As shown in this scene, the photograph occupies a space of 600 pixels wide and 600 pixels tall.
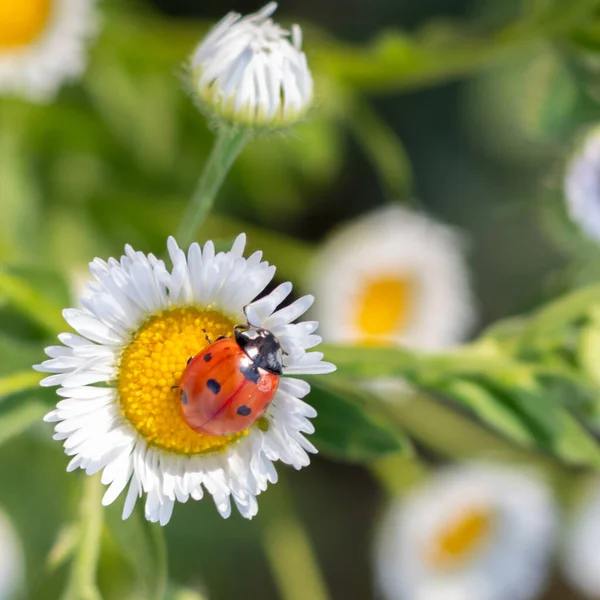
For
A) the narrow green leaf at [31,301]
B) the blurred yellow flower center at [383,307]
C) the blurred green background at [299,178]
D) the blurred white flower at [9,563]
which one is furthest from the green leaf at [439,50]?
the blurred white flower at [9,563]

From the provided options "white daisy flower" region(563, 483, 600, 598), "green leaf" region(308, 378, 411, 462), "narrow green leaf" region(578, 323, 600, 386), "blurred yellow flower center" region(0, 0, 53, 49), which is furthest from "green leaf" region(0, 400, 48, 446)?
"white daisy flower" region(563, 483, 600, 598)

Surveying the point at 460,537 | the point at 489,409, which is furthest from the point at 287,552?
the point at 489,409

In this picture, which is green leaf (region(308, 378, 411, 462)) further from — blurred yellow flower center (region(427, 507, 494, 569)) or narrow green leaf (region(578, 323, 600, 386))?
blurred yellow flower center (region(427, 507, 494, 569))

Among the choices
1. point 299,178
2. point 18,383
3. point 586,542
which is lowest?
point 18,383

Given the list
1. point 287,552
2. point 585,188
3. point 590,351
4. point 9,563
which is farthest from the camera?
point 287,552

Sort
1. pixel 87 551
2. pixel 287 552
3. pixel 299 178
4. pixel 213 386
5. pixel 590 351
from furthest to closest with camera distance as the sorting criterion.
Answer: pixel 299 178 → pixel 287 552 → pixel 590 351 → pixel 87 551 → pixel 213 386

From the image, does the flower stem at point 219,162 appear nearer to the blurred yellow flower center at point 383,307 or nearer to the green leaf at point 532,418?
the green leaf at point 532,418

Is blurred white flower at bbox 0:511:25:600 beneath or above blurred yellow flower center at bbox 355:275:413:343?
beneath

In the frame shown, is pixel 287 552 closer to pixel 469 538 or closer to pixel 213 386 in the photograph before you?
pixel 469 538
